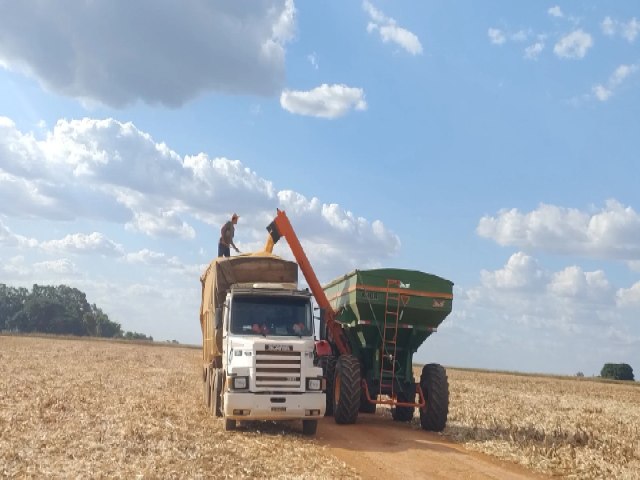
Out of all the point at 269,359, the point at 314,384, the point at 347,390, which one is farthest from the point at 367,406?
the point at 269,359

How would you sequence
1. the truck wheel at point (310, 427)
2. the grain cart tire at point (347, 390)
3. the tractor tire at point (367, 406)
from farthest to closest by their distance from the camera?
the tractor tire at point (367, 406) → the grain cart tire at point (347, 390) → the truck wheel at point (310, 427)

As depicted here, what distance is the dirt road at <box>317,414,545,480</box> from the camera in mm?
12438

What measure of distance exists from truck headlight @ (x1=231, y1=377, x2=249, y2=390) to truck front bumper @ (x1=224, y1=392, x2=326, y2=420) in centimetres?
15

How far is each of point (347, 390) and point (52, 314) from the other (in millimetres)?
140610

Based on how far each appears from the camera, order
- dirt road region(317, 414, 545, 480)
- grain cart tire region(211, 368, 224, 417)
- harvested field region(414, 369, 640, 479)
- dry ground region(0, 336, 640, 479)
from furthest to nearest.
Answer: grain cart tire region(211, 368, 224, 417)
harvested field region(414, 369, 640, 479)
dirt road region(317, 414, 545, 480)
dry ground region(0, 336, 640, 479)

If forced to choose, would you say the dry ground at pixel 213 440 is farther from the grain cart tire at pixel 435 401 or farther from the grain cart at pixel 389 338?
the grain cart at pixel 389 338

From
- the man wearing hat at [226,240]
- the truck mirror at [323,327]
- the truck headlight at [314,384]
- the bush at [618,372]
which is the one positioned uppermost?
the man wearing hat at [226,240]

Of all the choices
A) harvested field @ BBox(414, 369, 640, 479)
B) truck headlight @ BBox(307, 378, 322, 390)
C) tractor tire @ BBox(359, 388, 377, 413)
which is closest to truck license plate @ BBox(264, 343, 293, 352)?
truck headlight @ BBox(307, 378, 322, 390)

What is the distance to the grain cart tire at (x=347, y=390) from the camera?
17.6 m

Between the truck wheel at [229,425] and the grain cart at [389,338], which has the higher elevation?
the grain cart at [389,338]

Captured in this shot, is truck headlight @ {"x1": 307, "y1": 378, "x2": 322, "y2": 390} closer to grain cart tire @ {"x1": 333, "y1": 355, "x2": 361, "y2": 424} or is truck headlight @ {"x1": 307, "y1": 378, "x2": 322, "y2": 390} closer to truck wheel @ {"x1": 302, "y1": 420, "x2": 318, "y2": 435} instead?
truck wheel @ {"x1": 302, "y1": 420, "x2": 318, "y2": 435}

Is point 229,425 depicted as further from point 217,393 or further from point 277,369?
point 277,369

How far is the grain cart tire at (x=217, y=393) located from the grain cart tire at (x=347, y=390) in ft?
10.1

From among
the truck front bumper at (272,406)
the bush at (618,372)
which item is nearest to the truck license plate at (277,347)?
the truck front bumper at (272,406)
